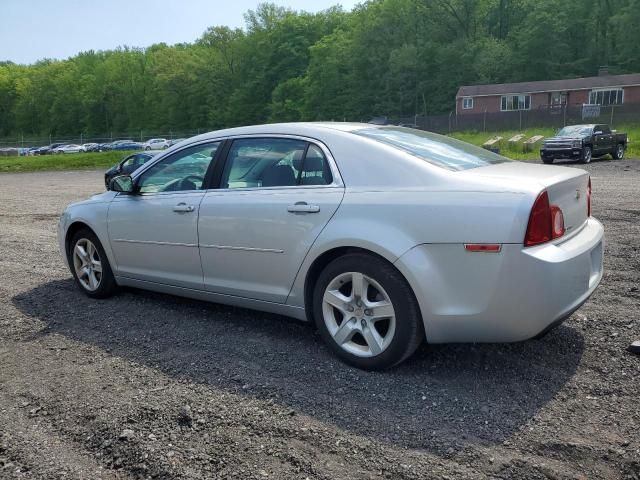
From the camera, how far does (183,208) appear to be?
15.4 ft

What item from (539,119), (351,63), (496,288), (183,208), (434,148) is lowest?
(496,288)

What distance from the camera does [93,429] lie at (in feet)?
10.4

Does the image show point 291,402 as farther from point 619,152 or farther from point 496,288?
point 619,152

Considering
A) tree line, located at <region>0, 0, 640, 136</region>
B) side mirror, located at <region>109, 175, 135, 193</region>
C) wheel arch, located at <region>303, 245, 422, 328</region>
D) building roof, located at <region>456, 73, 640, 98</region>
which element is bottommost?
wheel arch, located at <region>303, 245, 422, 328</region>

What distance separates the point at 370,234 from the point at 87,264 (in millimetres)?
3344

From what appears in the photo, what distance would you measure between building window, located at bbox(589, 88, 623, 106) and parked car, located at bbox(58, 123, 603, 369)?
2281 inches

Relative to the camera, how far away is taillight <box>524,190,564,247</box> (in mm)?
3246

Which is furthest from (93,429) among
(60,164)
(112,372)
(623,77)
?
(623,77)

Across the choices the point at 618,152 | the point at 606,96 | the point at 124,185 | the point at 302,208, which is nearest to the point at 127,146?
the point at 606,96

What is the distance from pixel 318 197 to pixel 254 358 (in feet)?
3.99

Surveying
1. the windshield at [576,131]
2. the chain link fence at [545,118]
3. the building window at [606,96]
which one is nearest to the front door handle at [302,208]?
the windshield at [576,131]

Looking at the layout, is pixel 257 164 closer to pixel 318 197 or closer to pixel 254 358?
pixel 318 197

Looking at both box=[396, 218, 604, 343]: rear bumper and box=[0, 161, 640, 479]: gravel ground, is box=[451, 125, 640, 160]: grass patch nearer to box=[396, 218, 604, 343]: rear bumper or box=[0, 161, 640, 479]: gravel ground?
box=[0, 161, 640, 479]: gravel ground

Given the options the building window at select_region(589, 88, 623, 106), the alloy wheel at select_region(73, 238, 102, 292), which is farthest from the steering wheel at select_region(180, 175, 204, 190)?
the building window at select_region(589, 88, 623, 106)
